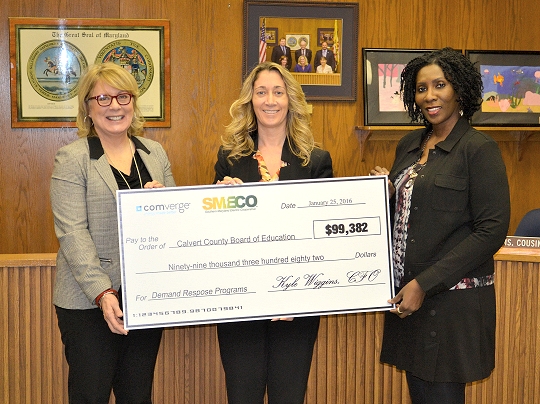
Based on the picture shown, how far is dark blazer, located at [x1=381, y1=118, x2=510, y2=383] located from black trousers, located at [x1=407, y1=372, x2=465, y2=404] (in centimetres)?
5

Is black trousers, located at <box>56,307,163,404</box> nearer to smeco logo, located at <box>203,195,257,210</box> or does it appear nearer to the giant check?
the giant check

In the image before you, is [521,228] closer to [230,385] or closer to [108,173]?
[230,385]

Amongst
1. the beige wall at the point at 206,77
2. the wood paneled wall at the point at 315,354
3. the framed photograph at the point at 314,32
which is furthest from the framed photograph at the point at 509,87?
the wood paneled wall at the point at 315,354

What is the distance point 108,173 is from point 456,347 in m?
1.42

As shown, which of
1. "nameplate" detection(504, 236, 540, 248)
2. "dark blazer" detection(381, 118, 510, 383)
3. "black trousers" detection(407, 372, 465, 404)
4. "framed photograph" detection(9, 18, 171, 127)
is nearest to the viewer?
"dark blazer" detection(381, 118, 510, 383)

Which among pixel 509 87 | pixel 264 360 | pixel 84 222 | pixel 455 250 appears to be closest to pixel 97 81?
pixel 84 222

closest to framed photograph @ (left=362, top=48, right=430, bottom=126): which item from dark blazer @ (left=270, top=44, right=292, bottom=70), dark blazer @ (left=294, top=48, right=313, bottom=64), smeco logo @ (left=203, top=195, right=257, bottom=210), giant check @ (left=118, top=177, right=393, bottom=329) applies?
dark blazer @ (left=294, top=48, right=313, bottom=64)

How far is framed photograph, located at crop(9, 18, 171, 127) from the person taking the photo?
3.73m

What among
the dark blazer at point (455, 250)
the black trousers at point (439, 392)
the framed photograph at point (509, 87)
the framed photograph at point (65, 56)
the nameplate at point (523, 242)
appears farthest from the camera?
the framed photograph at point (509, 87)

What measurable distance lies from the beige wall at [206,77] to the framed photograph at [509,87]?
112mm

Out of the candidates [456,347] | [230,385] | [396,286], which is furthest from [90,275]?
[456,347]

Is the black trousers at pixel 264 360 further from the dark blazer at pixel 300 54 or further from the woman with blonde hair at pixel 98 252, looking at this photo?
the dark blazer at pixel 300 54

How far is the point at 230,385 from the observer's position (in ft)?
7.42

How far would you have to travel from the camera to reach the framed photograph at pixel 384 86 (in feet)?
13.0
